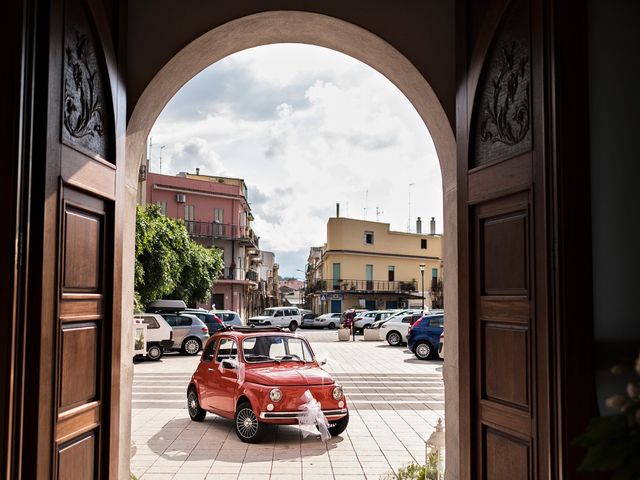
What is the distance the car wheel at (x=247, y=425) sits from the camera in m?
8.72

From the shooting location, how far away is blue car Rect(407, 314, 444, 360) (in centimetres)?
2008

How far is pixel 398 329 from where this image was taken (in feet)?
88.2

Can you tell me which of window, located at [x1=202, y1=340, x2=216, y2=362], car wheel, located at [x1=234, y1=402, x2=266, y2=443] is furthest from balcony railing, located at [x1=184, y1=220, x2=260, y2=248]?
car wheel, located at [x1=234, y1=402, x2=266, y2=443]

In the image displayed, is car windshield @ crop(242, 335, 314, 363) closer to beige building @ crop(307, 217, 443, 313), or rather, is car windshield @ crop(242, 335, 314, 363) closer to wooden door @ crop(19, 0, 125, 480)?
wooden door @ crop(19, 0, 125, 480)

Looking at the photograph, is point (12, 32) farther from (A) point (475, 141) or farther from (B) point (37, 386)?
(A) point (475, 141)

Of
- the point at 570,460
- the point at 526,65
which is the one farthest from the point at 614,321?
the point at 526,65

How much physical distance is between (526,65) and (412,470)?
4085mm

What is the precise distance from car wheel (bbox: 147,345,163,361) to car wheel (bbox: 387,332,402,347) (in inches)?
398

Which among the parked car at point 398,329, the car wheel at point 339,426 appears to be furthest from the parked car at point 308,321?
the car wheel at point 339,426

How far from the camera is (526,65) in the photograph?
3494mm

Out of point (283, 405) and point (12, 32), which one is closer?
point (12, 32)

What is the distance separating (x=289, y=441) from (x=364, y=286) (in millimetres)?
49036

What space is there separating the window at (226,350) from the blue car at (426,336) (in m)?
11.2

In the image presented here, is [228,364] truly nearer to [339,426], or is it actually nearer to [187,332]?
[339,426]
